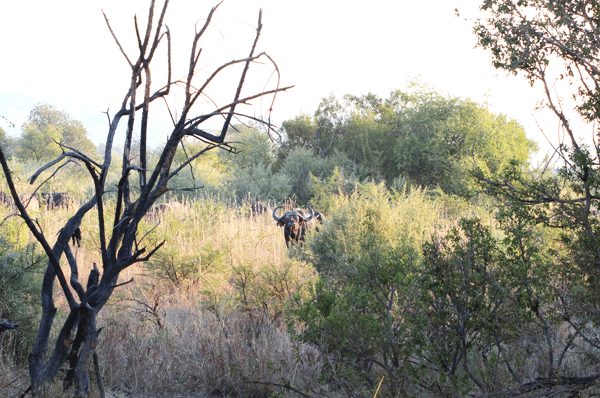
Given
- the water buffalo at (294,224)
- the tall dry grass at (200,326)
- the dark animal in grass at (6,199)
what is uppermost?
→ the water buffalo at (294,224)

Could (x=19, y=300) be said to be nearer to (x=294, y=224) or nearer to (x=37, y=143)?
(x=294, y=224)

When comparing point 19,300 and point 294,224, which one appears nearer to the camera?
point 19,300

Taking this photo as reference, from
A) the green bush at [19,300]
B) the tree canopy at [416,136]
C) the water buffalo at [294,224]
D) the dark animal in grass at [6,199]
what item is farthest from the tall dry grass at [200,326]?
the tree canopy at [416,136]

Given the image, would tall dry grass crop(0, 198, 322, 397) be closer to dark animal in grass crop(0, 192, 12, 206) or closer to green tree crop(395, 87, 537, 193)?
dark animal in grass crop(0, 192, 12, 206)

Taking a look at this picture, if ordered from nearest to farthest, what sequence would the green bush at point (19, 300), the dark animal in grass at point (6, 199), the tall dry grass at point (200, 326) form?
1. the tall dry grass at point (200, 326)
2. the green bush at point (19, 300)
3. the dark animal in grass at point (6, 199)

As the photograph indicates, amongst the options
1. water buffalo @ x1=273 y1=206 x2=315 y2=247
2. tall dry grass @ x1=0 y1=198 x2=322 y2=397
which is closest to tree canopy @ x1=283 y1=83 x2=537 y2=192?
water buffalo @ x1=273 y1=206 x2=315 y2=247

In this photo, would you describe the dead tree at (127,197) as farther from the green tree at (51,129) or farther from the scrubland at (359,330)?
the green tree at (51,129)

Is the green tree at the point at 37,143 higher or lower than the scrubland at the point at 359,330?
higher

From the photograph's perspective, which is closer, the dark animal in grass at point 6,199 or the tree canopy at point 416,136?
the dark animal in grass at point 6,199

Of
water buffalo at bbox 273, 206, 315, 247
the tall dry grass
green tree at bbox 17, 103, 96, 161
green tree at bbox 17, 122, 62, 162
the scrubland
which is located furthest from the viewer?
green tree at bbox 17, 103, 96, 161

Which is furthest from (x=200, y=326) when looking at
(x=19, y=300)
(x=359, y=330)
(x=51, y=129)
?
(x=51, y=129)

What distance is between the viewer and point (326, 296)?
3.67 m

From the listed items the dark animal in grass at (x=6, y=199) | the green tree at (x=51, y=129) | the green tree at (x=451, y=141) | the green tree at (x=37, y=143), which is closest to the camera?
the dark animal in grass at (x=6, y=199)

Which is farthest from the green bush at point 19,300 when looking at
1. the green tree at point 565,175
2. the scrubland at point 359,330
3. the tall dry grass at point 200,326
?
the green tree at point 565,175
